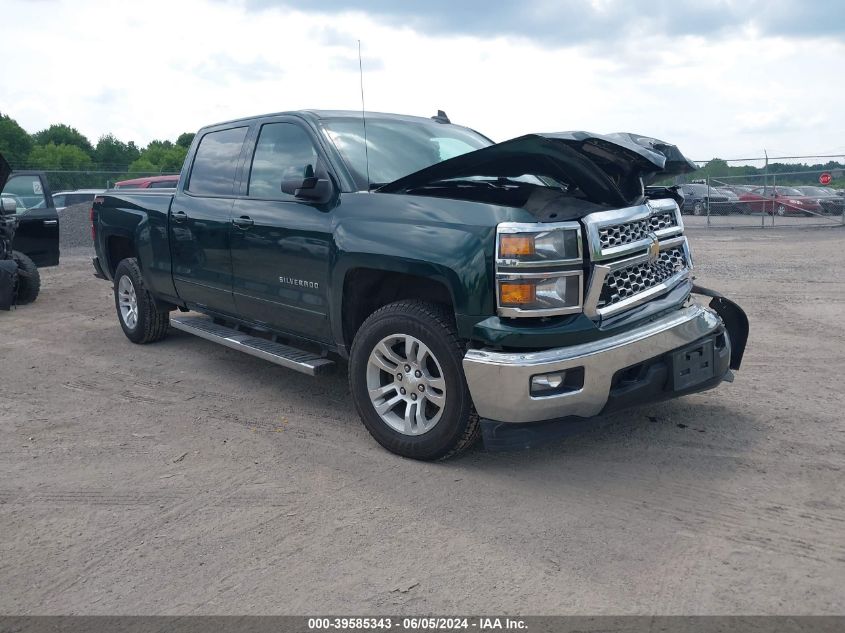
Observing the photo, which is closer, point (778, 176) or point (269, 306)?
point (269, 306)

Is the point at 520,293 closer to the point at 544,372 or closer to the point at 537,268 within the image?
the point at 537,268

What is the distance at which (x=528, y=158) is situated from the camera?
12.8 ft

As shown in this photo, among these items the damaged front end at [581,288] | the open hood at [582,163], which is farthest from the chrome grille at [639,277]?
the open hood at [582,163]

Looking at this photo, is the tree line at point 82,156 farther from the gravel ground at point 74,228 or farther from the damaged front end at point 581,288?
the damaged front end at point 581,288

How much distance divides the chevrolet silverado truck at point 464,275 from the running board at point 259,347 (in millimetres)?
22

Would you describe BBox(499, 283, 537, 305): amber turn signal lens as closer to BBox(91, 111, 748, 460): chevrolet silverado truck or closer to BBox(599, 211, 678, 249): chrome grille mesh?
BBox(91, 111, 748, 460): chevrolet silverado truck

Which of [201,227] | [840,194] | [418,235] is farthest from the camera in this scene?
[840,194]

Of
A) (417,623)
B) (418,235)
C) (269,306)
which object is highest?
(418,235)

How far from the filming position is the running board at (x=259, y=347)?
4.85 metres

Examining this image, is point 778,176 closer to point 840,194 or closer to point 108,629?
point 840,194

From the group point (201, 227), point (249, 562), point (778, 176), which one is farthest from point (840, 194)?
point (249, 562)

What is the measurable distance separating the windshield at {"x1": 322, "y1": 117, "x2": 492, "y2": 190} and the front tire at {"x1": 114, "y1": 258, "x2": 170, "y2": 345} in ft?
9.28

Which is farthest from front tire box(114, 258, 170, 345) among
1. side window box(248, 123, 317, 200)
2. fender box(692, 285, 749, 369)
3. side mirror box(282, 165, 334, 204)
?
fender box(692, 285, 749, 369)

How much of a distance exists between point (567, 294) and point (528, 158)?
28.7 inches
